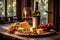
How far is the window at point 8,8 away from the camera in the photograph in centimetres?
461

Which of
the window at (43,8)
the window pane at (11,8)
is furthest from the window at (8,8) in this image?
the window at (43,8)

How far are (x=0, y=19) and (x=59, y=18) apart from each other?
6.38ft

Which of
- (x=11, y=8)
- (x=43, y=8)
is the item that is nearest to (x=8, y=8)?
(x=11, y=8)

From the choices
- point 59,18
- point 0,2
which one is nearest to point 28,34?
point 59,18

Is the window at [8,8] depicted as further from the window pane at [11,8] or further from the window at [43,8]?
the window at [43,8]

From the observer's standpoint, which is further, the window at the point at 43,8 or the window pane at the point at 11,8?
the window pane at the point at 11,8

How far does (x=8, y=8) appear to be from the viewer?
4680 mm

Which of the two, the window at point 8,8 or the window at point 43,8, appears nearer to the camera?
the window at point 43,8

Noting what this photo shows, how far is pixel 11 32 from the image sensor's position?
2295 mm

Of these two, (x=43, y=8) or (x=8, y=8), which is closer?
(x=43, y=8)

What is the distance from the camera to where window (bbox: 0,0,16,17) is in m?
4.61

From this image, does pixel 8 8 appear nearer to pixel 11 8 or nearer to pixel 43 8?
pixel 11 8

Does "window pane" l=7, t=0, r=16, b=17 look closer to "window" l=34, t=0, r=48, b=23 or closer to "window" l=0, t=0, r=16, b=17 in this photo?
"window" l=0, t=0, r=16, b=17

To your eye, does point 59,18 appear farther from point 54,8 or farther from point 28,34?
point 28,34
